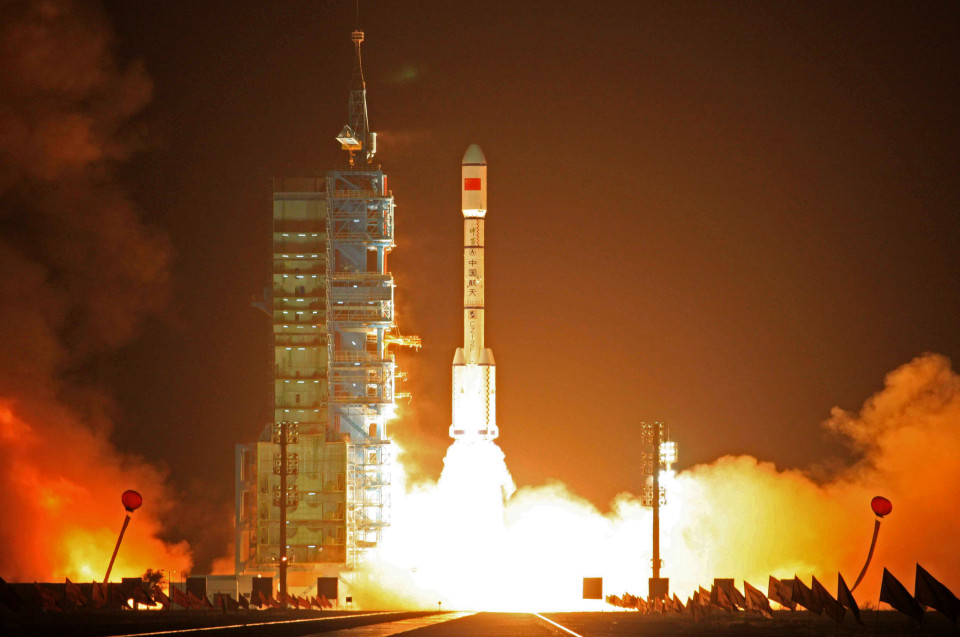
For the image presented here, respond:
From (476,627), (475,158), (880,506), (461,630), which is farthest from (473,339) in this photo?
(461,630)

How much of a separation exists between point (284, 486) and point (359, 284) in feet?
40.3

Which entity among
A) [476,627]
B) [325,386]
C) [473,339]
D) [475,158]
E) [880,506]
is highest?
[475,158]

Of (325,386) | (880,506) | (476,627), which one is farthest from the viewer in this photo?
(325,386)

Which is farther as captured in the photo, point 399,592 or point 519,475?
point 519,475

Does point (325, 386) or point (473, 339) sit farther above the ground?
point (473, 339)

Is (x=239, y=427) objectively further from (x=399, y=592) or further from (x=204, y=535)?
(x=399, y=592)

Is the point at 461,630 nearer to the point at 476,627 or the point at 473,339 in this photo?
the point at 476,627

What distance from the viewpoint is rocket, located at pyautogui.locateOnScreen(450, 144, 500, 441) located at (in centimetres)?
8006

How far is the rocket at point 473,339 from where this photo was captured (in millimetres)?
80062

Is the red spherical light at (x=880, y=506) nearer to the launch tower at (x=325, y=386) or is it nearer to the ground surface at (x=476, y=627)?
the ground surface at (x=476, y=627)

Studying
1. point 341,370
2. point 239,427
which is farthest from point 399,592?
point 239,427

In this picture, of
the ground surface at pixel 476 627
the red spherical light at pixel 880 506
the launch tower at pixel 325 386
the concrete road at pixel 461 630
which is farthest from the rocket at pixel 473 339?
the concrete road at pixel 461 630

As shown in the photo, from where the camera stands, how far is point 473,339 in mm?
80125

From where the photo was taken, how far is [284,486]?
7781 cm
